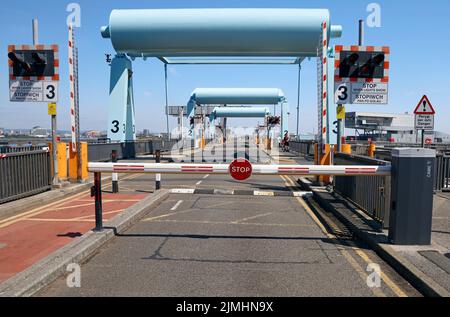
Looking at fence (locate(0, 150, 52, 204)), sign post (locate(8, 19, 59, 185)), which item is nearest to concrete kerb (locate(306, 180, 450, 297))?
fence (locate(0, 150, 52, 204))

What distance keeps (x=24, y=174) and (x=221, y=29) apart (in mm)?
14720

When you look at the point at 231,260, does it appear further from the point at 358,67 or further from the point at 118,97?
the point at 118,97

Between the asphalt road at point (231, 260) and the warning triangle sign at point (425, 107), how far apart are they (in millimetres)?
5016

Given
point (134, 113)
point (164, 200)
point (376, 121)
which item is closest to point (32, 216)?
point (164, 200)

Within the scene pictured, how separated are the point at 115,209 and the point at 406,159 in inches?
254

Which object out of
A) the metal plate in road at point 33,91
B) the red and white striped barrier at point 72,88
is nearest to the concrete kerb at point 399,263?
the red and white striped barrier at point 72,88

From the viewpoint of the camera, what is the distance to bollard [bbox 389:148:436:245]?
19.0 ft

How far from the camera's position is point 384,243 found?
236 inches

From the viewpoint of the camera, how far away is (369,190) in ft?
25.6

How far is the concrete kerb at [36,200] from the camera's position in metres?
8.49

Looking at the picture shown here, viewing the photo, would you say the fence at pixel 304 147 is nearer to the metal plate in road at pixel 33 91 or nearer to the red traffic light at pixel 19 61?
the metal plate in road at pixel 33 91

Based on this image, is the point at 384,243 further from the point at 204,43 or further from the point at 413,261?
the point at 204,43

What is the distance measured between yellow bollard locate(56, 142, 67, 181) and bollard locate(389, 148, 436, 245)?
373 inches
